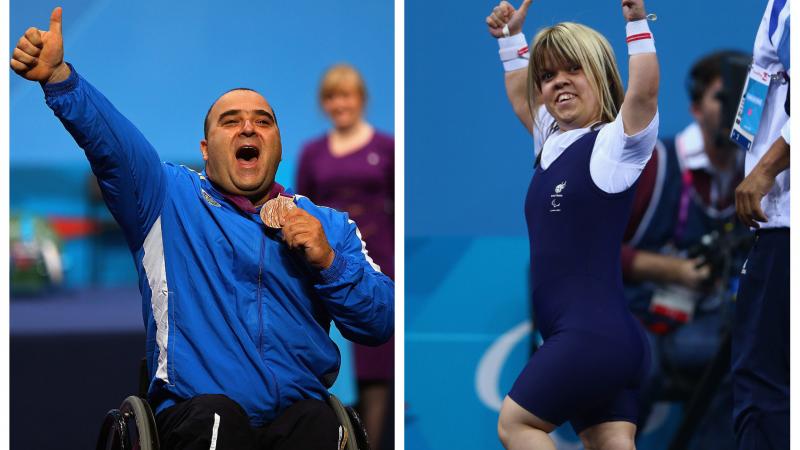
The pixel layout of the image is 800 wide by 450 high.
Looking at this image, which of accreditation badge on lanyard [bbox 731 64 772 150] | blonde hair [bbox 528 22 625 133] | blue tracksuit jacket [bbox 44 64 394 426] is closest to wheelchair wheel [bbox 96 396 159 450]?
blue tracksuit jacket [bbox 44 64 394 426]

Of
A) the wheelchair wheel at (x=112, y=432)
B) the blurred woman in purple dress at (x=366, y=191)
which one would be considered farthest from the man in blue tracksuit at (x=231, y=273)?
the blurred woman in purple dress at (x=366, y=191)

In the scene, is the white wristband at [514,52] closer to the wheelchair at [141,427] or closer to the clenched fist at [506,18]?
the clenched fist at [506,18]

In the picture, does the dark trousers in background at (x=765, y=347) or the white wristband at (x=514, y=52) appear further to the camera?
the white wristband at (x=514, y=52)

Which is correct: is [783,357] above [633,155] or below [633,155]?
below

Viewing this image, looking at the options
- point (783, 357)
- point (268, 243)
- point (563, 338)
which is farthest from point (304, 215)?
point (783, 357)

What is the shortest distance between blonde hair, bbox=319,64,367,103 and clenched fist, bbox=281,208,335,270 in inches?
62.9

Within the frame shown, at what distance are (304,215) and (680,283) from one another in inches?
65.0

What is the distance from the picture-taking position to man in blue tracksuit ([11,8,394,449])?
10.6 feet

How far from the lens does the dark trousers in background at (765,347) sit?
12.9ft

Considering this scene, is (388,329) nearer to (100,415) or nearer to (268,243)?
(268,243)

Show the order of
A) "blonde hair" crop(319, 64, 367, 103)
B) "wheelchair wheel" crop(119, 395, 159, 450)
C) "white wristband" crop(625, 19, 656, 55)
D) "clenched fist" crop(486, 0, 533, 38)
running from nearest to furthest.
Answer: "wheelchair wheel" crop(119, 395, 159, 450) → "white wristband" crop(625, 19, 656, 55) → "clenched fist" crop(486, 0, 533, 38) → "blonde hair" crop(319, 64, 367, 103)

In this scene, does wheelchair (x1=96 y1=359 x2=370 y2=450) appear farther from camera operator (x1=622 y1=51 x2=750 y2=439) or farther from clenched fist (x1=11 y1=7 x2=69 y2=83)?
camera operator (x1=622 y1=51 x2=750 y2=439)

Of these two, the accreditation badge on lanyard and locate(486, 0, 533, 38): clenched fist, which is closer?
the accreditation badge on lanyard

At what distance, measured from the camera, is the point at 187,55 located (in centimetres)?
486
